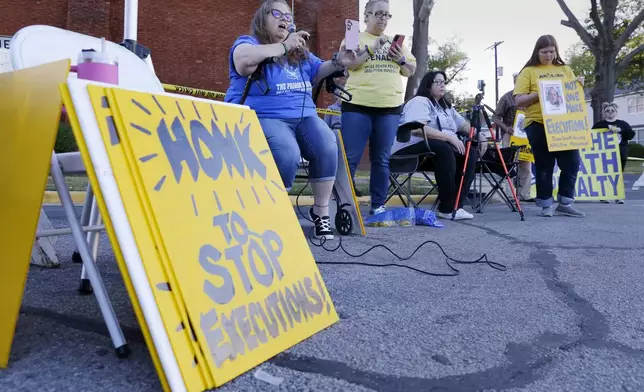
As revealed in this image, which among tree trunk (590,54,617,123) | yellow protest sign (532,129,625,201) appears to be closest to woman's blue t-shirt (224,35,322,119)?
yellow protest sign (532,129,625,201)

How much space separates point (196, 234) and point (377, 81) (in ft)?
10.9

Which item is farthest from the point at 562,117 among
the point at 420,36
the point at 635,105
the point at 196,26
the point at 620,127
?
the point at 635,105

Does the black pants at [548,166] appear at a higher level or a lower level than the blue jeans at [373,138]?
lower

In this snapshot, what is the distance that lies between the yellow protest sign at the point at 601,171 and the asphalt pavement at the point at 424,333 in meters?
5.01

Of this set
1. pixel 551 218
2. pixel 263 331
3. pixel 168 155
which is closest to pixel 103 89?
pixel 168 155

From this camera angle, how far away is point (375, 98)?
4465mm

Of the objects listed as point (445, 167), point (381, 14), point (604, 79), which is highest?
point (604, 79)

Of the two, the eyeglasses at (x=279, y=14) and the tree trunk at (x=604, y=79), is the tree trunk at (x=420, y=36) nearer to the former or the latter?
the tree trunk at (x=604, y=79)

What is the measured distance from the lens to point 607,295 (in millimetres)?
2244

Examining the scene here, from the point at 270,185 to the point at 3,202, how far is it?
31.9 inches

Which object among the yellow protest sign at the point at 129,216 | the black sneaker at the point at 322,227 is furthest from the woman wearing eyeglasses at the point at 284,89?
the yellow protest sign at the point at 129,216

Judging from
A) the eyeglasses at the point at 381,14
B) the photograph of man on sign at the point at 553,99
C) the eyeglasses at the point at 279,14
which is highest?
the eyeglasses at the point at 381,14

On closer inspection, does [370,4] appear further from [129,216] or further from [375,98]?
[129,216]

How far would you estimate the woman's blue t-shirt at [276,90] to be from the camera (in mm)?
3232
